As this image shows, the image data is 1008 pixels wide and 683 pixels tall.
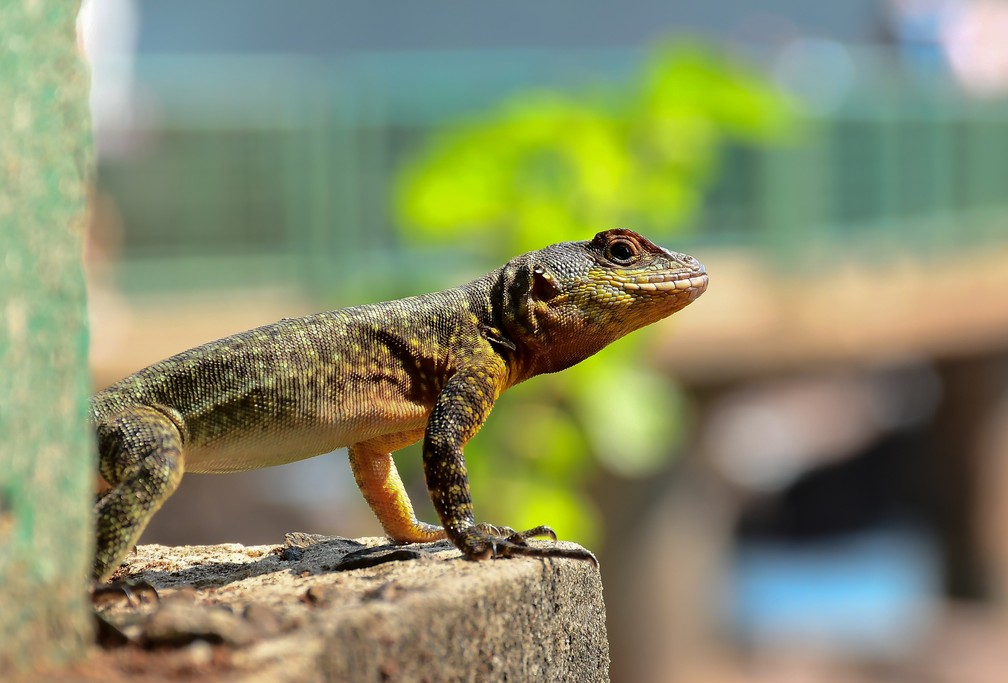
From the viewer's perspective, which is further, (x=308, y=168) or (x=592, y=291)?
(x=308, y=168)

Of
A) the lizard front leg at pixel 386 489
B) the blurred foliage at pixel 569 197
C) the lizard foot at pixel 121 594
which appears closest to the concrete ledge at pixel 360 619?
the lizard foot at pixel 121 594

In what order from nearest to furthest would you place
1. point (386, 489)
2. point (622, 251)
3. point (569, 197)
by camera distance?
point (622, 251) < point (386, 489) < point (569, 197)

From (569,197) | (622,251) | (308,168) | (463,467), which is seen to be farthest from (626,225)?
(308,168)

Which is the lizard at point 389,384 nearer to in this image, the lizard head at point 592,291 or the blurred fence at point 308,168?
the lizard head at point 592,291

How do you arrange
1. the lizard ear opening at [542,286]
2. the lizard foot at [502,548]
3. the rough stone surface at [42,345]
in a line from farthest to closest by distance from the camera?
the lizard ear opening at [542,286], the lizard foot at [502,548], the rough stone surface at [42,345]

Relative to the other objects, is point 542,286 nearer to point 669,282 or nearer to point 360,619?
point 669,282

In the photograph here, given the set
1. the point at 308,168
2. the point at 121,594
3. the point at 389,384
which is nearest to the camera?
the point at 121,594
